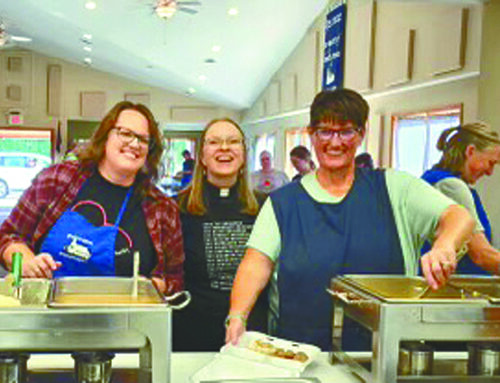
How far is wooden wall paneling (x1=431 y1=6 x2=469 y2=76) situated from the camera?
3.91 metres

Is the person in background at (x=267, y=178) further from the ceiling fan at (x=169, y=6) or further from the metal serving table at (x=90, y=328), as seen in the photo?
the metal serving table at (x=90, y=328)

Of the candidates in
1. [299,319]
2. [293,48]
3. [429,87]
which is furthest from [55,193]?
[293,48]

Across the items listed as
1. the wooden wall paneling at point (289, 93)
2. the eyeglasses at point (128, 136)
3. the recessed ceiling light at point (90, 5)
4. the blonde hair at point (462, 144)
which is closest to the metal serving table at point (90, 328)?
the eyeglasses at point (128, 136)

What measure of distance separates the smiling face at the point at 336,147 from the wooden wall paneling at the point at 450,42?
2.72m

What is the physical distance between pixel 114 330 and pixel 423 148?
4122 millimetres

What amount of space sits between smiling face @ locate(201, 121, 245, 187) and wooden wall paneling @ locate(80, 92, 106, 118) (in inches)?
421

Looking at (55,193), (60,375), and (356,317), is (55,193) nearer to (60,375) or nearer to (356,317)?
(60,375)

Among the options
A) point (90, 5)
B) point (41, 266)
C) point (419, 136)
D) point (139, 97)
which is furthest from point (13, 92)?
point (41, 266)

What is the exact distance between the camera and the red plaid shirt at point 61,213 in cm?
171

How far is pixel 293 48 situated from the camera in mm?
8641

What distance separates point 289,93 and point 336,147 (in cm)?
744

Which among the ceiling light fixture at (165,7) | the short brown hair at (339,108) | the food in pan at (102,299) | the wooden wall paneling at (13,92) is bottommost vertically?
the food in pan at (102,299)

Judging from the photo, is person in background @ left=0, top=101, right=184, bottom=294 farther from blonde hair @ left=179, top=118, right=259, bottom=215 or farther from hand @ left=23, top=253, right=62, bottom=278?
hand @ left=23, top=253, right=62, bottom=278

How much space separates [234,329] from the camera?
135 cm
